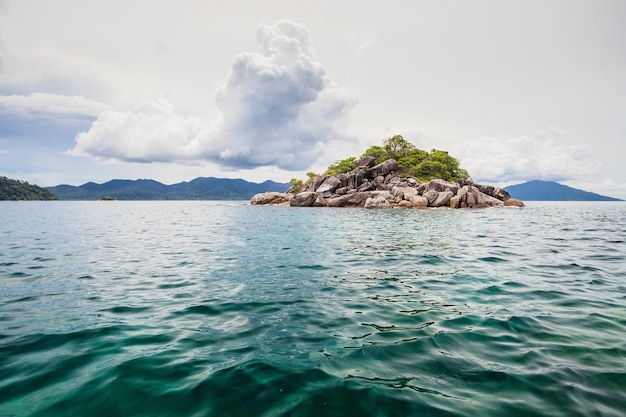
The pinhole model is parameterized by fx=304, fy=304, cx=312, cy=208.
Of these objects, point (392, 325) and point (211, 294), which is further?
point (211, 294)

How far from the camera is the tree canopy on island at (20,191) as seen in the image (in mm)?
173250

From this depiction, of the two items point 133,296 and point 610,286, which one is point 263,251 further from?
point 610,286

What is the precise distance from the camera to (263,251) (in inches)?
546

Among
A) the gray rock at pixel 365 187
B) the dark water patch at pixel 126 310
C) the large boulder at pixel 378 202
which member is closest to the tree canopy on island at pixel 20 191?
the gray rock at pixel 365 187

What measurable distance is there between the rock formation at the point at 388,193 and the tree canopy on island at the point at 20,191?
17615cm

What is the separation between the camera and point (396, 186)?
65.8 meters

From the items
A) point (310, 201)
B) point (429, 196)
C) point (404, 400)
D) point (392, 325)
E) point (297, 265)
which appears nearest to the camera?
point (404, 400)

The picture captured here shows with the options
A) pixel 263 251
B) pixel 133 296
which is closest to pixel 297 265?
pixel 263 251

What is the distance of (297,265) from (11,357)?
7465 mm

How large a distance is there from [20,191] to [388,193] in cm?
21696

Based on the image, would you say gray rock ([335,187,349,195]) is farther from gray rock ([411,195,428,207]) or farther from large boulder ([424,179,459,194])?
large boulder ([424,179,459,194])

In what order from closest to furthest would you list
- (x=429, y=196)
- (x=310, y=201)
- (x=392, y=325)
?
(x=392, y=325) < (x=429, y=196) < (x=310, y=201)

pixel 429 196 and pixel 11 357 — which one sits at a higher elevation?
pixel 429 196

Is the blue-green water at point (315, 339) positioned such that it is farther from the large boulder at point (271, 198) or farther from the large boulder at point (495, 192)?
the large boulder at point (271, 198)
